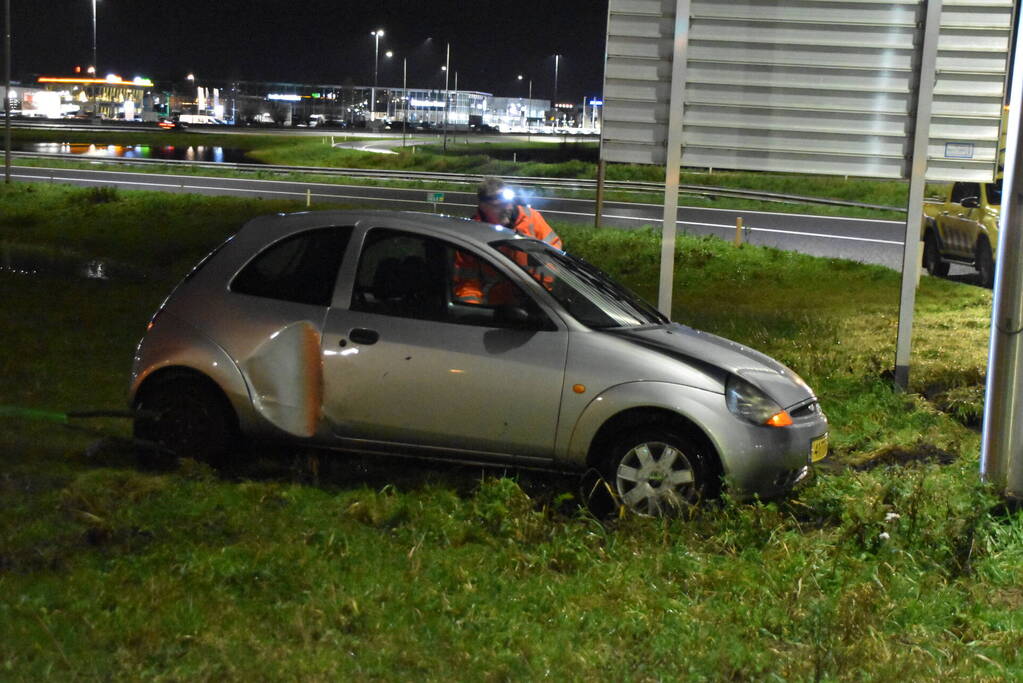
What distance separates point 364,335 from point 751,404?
2.15 meters

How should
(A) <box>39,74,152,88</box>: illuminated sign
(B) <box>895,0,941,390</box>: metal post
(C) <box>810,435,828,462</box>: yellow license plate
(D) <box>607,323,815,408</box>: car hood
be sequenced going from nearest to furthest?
(D) <box>607,323,815,408</box>: car hood
(C) <box>810,435,828,462</box>: yellow license plate
(B) <box>895,0,941,390</box>: metal post
(A) <box>39,74,152,88</box>: illuminated sign

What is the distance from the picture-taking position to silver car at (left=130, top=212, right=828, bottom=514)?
21.1ft

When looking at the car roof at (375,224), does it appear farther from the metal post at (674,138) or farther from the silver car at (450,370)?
the metal post at (674,138)

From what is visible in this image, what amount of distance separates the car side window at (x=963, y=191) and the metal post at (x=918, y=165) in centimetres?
1110

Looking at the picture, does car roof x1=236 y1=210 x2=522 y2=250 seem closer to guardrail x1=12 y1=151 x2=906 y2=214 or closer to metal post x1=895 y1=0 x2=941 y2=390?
metal post x1=895 y1=0 x2=941 y2=390

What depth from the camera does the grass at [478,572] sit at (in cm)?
448

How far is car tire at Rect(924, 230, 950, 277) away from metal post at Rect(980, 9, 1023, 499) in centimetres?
1558

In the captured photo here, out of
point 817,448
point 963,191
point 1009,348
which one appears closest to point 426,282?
point 817,448

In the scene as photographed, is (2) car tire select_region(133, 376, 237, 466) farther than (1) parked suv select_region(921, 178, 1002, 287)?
No

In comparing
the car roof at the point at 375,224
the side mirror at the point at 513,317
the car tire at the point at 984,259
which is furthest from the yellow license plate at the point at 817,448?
the car tire at the point at 984,259

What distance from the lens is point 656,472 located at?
6391 mm

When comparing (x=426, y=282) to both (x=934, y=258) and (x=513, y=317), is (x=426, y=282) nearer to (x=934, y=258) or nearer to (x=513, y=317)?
(x=513, y=317)

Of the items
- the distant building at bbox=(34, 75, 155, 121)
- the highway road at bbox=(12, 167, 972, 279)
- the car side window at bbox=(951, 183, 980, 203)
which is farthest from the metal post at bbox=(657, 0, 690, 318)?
the distant building at bbox=(34, 75, 155, 121)

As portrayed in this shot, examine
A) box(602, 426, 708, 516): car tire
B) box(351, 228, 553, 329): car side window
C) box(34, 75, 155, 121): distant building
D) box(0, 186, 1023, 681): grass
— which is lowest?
box(0, 186, 1023, 681): grass
